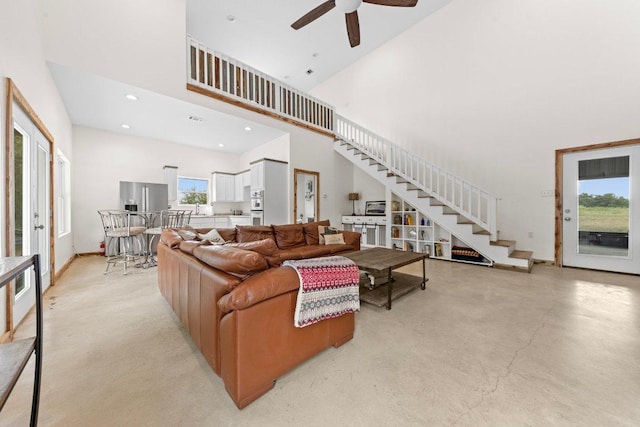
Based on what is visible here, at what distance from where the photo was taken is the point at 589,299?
3.00 metres

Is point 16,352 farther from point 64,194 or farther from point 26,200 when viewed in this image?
point 64,194

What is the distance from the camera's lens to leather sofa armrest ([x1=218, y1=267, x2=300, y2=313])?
138cm

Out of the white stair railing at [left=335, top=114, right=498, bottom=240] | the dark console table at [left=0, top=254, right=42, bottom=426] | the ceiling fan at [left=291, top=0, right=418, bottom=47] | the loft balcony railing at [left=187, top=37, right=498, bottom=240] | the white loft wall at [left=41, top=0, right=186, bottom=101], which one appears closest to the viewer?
the dark console table at [left=0, top=254, right=42, bottom=426]

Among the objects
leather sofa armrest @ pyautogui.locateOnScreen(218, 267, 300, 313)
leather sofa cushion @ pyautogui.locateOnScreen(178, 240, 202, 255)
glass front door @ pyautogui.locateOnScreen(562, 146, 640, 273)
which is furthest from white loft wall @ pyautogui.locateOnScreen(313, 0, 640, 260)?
leather sofa cushion @ pyautogui.locateOnScreen(178, 240, 202, 255)

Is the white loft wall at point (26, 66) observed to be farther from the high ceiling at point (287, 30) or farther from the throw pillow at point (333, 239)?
the throw pillow at point (333, 239)

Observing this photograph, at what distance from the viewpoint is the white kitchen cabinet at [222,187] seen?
7312mm

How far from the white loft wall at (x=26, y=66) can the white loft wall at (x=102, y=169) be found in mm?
1819

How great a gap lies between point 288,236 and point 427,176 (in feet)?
12.5

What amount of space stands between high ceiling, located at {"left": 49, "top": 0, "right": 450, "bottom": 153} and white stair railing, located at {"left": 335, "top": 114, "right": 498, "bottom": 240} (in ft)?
6.49

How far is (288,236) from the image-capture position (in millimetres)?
4363

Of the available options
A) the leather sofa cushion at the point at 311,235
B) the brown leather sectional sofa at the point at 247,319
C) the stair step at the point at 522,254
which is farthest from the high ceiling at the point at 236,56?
the stair step at the point at 522,254

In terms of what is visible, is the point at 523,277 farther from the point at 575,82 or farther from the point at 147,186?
the point at 147,186

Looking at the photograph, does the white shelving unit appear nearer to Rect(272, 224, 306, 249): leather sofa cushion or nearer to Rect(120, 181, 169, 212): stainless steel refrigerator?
Rect(272, 224, 306, 249): leather sofa cushion

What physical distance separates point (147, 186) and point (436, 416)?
22.9 ft
